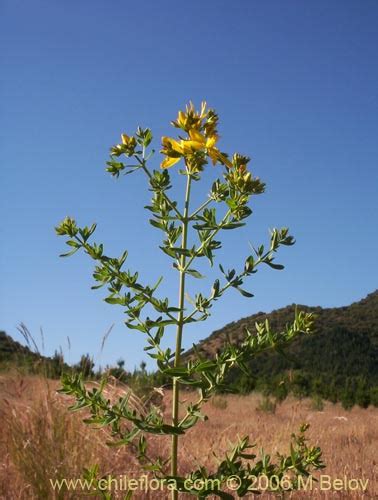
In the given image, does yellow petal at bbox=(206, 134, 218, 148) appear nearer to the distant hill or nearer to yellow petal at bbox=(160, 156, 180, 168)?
yellow petal at bbox=(160, 156, 180, 168)

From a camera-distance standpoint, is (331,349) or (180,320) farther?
(331,349)

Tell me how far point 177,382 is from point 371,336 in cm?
3667

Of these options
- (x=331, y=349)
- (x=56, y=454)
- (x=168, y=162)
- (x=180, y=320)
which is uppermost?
(x=331, y=349)

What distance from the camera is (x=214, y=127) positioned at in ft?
7.07

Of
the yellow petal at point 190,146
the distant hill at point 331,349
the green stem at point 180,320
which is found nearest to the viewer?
the yellow petal at point 190,146

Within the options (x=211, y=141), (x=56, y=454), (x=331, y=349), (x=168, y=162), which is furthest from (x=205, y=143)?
(x=331, y=349)

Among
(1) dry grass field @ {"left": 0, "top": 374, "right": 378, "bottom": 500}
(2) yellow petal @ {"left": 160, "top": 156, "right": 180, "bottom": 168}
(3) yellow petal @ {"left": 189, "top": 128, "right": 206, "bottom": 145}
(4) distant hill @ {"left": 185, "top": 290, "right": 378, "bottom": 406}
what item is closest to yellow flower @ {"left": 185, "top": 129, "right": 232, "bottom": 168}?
(3) yellow petal @ {"left": 189, "top": 128, "right": 206, "bottom": 145}

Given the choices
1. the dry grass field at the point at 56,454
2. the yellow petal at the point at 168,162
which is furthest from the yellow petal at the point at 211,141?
the dry grass field at the point at 56,454

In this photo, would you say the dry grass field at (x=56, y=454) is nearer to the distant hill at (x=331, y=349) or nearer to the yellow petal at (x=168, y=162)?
the yellow petal at (x=168, y=162)

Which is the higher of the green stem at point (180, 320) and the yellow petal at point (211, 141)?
the yellow petal at point (211, 141)

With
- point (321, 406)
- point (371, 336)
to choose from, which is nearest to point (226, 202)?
point (321, 406)

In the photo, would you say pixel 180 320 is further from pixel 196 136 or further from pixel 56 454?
pixel 56 454

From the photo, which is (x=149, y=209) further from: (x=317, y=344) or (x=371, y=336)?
(x=371, y=336)

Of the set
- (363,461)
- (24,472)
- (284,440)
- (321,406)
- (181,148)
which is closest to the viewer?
(181,148)
